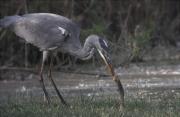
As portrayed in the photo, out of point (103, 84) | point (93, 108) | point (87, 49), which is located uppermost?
point (87, 49)

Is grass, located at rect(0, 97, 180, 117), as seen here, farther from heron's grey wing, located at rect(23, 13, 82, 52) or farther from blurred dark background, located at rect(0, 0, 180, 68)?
blurred dark background, located at rect(0, 0, 180, 68)

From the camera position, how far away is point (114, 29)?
19266 mm

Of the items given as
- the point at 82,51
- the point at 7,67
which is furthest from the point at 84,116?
the point at 7,67

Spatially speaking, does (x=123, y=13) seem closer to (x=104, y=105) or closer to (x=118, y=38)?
(x=118, y=38)

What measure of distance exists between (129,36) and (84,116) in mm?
8473

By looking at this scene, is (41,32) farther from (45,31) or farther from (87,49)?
(87,49)

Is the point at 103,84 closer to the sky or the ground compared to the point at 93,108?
closer to the sky

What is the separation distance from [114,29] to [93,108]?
407 inches

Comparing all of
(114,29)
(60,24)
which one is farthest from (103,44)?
(114,29)

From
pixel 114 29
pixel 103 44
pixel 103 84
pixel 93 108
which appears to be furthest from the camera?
pixel 114 29

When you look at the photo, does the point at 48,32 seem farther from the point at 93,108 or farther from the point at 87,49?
the point at 93,108

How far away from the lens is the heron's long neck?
32.8 ft

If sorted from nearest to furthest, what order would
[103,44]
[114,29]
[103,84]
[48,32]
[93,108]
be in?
1. [93,108]
2. [103,44]
3. [48,32]
4. [103,84]
5. [114,29]

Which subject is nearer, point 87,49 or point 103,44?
point 103,44
